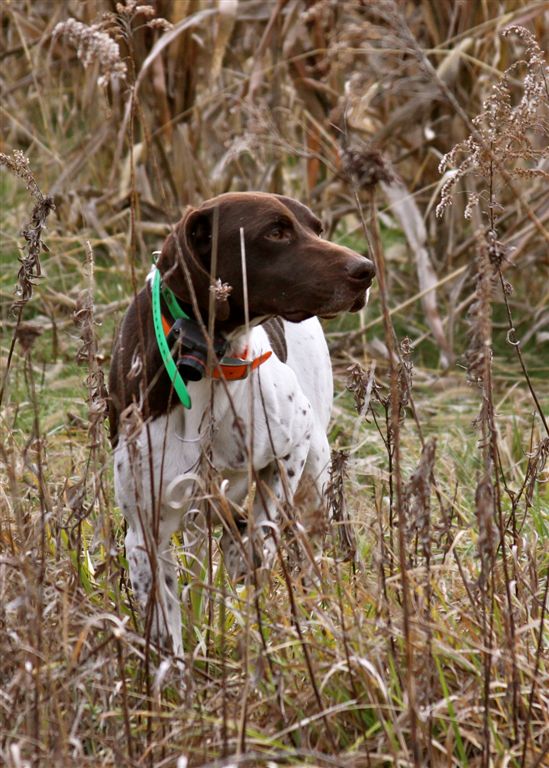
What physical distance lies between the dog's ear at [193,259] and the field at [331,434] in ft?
0.40

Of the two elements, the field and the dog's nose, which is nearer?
the field

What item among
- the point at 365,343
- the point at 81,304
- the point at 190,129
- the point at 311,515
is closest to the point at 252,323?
the point at 81,304

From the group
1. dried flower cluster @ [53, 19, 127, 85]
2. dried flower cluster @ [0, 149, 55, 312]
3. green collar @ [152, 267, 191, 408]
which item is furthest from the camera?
green collar @ [152, 267, 191, 408]

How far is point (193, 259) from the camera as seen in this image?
307 cm

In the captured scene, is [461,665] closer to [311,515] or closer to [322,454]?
[311,515]

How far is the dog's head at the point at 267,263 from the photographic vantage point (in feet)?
10.2

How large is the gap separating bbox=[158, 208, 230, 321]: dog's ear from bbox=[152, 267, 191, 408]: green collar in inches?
2.2

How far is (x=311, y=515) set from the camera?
2.39 metres

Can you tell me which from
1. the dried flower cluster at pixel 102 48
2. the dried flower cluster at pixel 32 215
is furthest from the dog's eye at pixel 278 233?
the dried flower cluster at pixel 102 48

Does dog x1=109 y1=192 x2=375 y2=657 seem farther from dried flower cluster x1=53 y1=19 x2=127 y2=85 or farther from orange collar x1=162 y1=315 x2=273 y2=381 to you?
dried flower cluster x1=53 y1=19 x2=127 y2=85

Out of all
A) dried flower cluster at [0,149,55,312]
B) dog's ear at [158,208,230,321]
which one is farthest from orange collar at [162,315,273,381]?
dried flower cluster at [0,149,55,312]

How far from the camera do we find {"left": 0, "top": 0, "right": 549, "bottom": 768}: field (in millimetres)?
2369

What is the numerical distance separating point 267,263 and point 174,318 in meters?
0.27

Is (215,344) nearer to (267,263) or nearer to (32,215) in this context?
(267,263)
